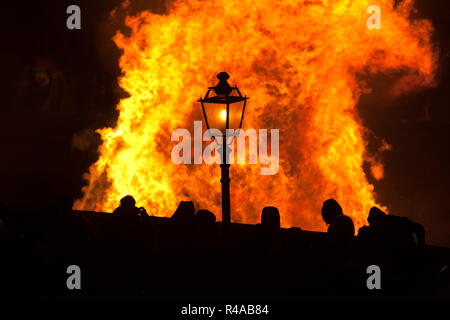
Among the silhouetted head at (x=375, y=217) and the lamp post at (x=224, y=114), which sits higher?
the lamp post at (x=224, y=114)

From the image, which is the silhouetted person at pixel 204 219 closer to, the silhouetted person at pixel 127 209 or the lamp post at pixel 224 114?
the silhouetted person at pixel 127 209

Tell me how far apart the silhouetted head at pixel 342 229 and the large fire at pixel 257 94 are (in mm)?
9560

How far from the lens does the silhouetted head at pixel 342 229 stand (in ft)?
16.0

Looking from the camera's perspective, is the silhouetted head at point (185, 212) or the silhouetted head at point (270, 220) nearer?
the silhouetted head at point (270, 220)

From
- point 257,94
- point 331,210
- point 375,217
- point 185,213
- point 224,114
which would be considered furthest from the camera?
point 257,94

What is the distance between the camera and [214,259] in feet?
17.8

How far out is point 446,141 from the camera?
1667 centimetres

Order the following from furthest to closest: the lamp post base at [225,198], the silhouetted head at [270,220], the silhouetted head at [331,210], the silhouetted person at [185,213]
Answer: the lamp post base at [225,198] < the silhouetted person at [185,213] < the silhouetted head at [331,210] < the silhouetted head at [270,220]

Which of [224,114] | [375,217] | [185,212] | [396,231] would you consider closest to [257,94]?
[224,114]

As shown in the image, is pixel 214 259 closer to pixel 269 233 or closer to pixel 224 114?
pixel 269 233

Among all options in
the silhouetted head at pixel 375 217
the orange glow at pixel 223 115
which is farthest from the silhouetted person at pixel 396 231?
the orange glow at pixel 223 115

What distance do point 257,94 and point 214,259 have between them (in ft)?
33.0

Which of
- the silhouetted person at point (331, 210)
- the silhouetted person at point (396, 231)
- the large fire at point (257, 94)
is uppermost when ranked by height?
the large fire at point (257, 94)
